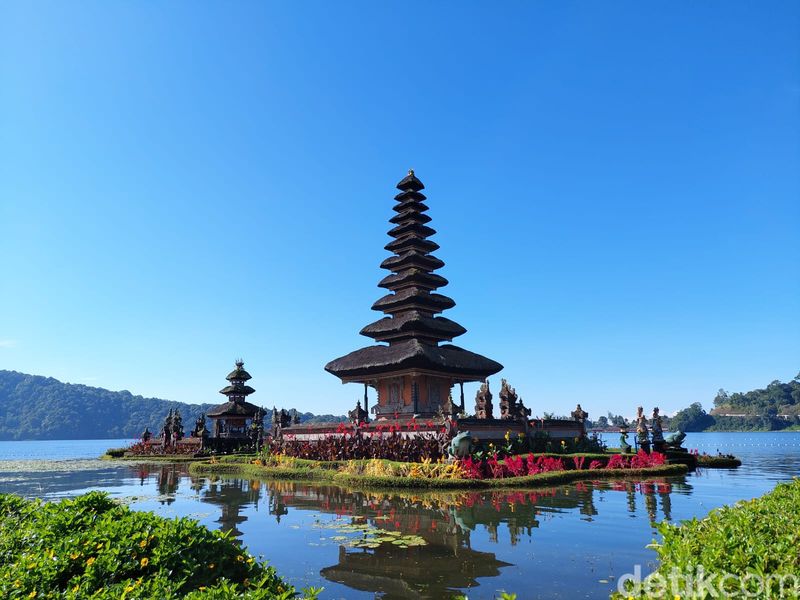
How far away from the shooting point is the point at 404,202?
135 ft

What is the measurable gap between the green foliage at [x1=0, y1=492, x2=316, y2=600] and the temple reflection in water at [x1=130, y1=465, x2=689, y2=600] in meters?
0.46

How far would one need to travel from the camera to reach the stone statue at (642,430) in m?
26.2

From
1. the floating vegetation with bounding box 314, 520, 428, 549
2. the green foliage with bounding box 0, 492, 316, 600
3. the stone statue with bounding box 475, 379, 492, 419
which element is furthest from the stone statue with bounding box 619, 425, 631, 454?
the green foliage with bounding box 0, 492, 316, 600

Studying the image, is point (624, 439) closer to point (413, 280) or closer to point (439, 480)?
point (439, 480)

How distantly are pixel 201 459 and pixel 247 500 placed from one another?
865 inches

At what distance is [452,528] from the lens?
11438 mm

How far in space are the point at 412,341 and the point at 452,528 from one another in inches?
847

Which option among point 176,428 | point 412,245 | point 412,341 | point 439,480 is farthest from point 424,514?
point 176,428

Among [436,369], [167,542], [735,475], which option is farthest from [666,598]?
→ [436,369]

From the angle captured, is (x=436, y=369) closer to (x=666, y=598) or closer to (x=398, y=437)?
(x=398, y=437)

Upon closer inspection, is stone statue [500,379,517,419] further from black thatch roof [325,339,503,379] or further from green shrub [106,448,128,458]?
green shrub [106,448,128,458]

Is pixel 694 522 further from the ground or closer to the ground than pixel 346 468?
further from the ground

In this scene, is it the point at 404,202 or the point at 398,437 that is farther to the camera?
the point at 404,202

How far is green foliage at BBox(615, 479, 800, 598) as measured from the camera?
12.6 feet
